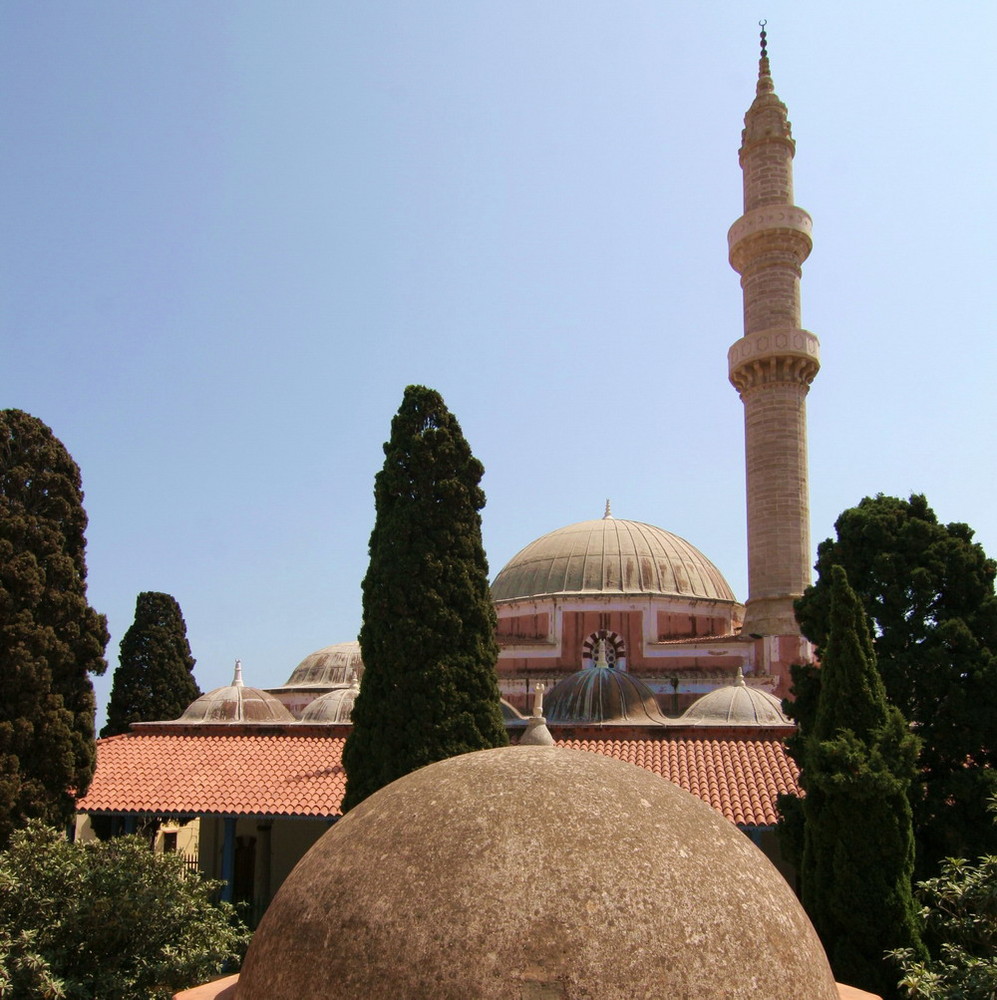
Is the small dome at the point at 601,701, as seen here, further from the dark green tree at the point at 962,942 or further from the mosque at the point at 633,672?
the dark green tree at the point at 962,942

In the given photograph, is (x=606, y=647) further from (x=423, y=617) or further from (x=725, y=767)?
(x=423, y=617)

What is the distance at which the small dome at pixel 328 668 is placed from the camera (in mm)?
34281

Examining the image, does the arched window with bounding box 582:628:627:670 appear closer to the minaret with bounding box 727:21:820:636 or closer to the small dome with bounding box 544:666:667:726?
the minaret with bounding box 727:21:820:636

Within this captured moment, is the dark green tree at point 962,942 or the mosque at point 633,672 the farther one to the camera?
the mosque at point 633,672

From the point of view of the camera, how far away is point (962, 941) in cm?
823

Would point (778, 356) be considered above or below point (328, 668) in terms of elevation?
above

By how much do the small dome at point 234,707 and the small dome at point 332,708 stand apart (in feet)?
6.20

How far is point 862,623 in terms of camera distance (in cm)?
1065

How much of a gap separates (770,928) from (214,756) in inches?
527

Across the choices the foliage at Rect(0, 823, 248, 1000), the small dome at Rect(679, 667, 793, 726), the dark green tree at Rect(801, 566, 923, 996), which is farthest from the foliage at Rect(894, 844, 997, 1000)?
the small dome at Rect(679, 667, 793, 726)

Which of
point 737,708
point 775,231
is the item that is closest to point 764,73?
point 775,231

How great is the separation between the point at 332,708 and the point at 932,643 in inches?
602

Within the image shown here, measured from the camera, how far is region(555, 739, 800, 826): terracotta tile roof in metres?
12.9

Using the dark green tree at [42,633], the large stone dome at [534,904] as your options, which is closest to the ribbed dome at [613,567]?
the dark green tree at [42,633]
